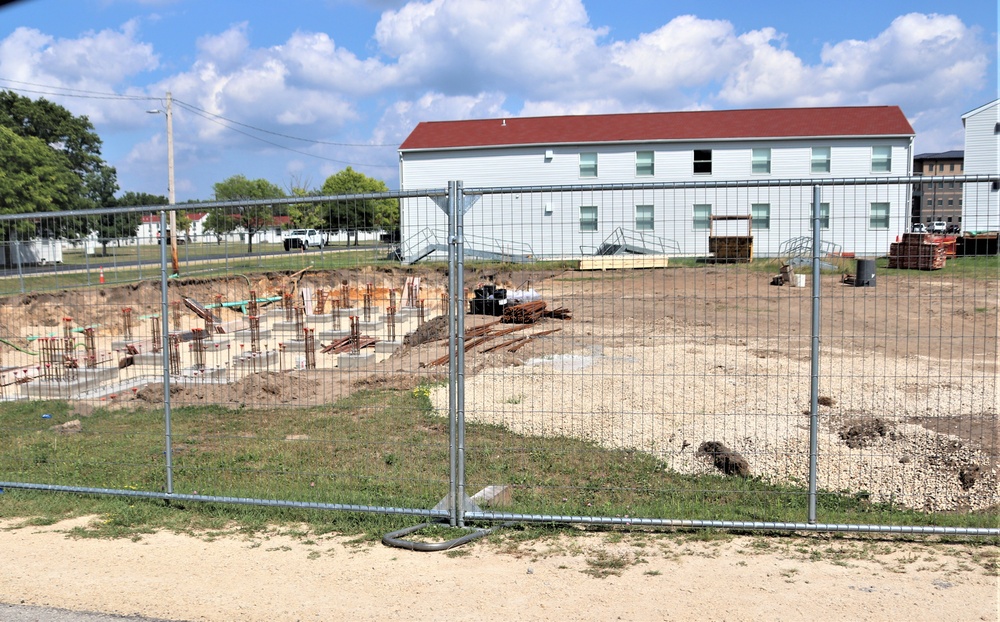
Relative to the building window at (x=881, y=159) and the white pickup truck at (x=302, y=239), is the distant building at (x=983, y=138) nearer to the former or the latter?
the building window at (x=881, y=159)

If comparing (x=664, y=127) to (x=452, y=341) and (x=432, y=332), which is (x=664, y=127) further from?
(x=452, y=341)

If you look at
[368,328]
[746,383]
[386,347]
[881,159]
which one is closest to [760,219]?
[746,383]

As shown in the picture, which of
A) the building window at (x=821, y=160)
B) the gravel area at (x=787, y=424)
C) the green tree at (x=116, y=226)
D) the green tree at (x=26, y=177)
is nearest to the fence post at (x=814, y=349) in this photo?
the gravel area at (x=787, y=424)

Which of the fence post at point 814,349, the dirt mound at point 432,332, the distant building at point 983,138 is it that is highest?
the distant building at point 983,138

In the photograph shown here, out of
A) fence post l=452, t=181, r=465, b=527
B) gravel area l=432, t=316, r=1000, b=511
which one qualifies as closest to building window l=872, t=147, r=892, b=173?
gravel area l=432, t=316, r=1000, b=511

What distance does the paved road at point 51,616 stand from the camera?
15.5ft

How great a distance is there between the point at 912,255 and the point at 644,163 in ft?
122

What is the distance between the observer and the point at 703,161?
136 feet

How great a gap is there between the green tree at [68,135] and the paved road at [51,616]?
5530 cm

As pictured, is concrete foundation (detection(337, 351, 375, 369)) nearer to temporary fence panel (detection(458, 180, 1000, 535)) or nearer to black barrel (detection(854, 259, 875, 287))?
temporary fence panel (detection(458, 180, 1000, 535))

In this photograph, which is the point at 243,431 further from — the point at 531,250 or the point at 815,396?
the point at 815,396

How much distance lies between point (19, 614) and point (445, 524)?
2872mm

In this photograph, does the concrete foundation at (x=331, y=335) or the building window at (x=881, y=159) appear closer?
the concrete foundation at (x=331, y=335)

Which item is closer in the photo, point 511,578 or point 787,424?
point 511,578
